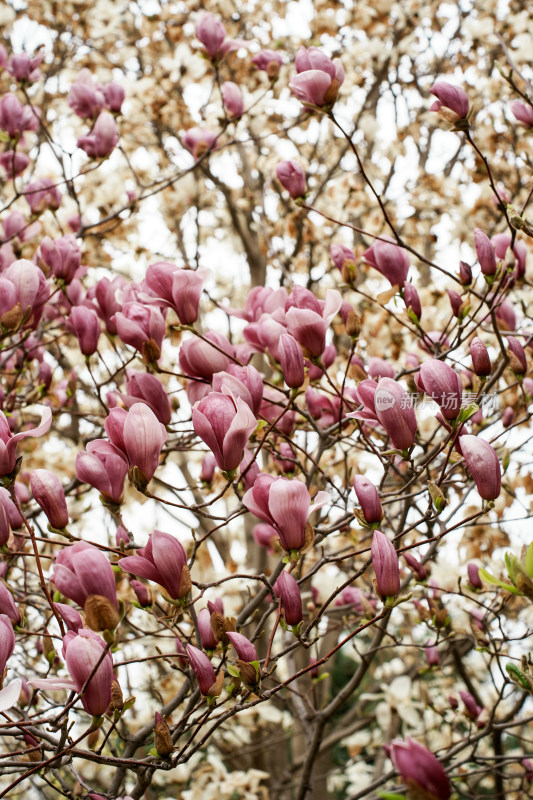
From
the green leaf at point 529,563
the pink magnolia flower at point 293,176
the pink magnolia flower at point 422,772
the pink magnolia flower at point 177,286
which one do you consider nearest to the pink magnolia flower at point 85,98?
the pink magnolia flower at point 293,176

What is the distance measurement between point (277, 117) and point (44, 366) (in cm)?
279

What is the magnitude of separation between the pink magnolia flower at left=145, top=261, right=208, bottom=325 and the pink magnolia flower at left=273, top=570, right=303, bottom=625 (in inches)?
18.8

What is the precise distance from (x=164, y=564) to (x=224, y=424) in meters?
0.20

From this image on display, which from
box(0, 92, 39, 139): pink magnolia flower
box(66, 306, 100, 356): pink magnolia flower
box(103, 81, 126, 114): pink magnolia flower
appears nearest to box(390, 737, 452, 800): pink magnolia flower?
box(66, 306, 100, 356): pink magnolia flower

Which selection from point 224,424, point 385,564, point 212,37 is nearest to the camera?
point 385,564

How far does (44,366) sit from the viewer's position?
1.71 m

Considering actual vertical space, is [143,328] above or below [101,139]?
below

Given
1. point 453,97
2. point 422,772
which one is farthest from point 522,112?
point 422,772

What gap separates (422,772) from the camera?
1.74ft

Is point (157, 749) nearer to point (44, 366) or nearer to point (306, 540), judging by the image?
point (306, 540)

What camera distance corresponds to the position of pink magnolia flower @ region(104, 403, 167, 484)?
87cm

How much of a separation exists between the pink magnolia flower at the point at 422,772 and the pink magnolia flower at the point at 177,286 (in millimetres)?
772

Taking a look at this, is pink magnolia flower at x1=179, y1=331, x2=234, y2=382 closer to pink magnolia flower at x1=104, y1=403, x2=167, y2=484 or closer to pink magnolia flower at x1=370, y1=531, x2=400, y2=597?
pink magnolia flower at x1=104, y1=403, x2=167, y2=484

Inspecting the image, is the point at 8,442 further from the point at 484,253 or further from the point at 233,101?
the point at 233,101
